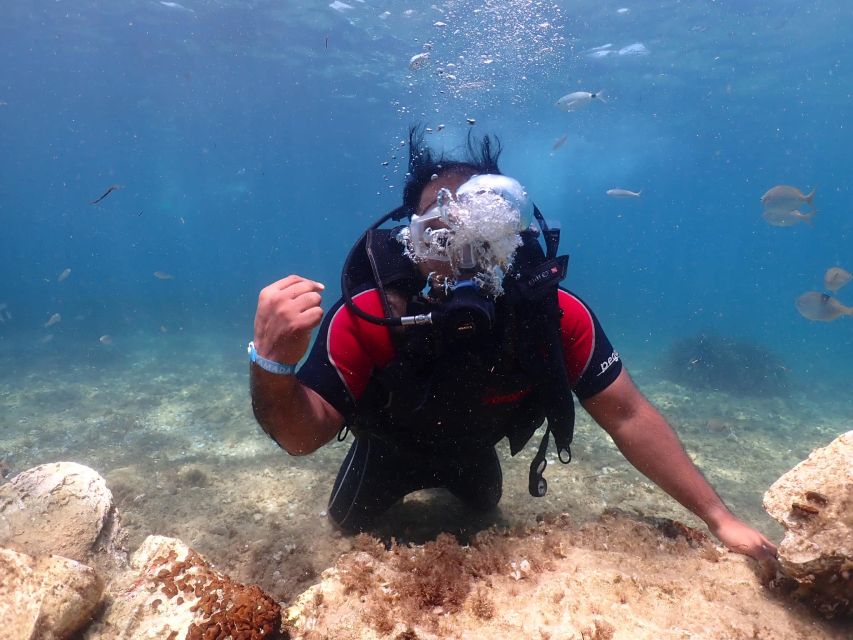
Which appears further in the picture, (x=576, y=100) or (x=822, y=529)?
(x=576, y=100)

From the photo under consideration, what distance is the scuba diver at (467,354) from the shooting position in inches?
99.1

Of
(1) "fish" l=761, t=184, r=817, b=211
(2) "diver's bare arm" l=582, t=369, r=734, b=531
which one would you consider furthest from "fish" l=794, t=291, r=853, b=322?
(2) "diver's bare arm" l=582, t=369, r=734, b=531

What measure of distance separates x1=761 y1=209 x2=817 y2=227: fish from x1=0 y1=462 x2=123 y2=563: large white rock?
11498 mm

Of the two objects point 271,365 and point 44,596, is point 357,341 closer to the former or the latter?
point 271,365

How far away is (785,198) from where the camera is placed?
925 cm

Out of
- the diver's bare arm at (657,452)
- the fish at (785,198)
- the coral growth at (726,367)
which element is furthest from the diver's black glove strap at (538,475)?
the coral growth at (726,367)

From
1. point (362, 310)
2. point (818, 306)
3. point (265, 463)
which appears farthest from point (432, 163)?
point (818, 306)

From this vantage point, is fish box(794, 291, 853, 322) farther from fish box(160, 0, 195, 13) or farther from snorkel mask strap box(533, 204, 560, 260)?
fish box(160, 0, 195, 13)

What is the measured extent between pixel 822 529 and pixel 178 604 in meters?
2.56

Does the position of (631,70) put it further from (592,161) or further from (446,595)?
(446,595)

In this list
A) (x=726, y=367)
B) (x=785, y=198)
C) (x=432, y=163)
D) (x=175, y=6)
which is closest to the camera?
(x=432, y=163)

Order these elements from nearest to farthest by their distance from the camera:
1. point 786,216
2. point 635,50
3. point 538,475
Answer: point 538,475 < point 786,216 < point 635,50

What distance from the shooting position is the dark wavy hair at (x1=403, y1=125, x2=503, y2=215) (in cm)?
333

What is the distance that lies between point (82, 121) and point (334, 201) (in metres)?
48.2
